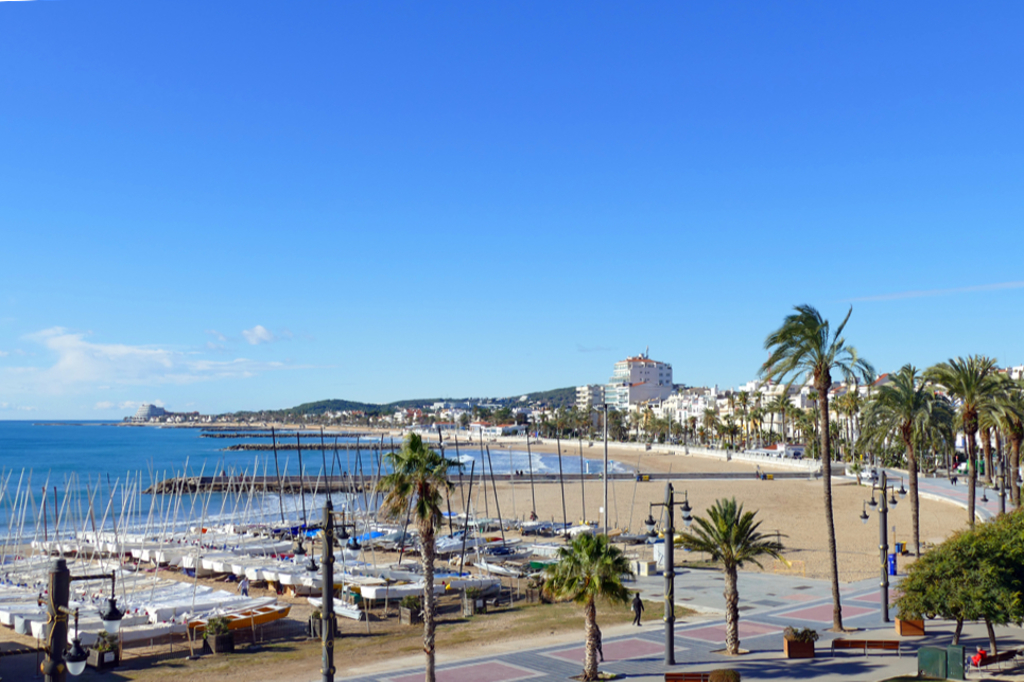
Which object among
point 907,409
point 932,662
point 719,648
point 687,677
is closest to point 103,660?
point 687,677

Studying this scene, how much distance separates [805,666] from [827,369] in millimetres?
9915

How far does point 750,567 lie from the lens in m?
41.4

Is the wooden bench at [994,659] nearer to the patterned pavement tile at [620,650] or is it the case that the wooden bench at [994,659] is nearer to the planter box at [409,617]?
the patterned pavement tile at [620,650]

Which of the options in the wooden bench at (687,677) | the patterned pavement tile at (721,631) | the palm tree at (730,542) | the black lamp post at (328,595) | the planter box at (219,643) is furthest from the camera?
the planter box at (219,643)

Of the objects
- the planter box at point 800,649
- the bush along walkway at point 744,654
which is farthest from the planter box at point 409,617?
the planter box at point 800,649

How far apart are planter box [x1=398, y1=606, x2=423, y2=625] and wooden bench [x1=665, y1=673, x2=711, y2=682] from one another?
15.0 metres

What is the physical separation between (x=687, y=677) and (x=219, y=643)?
1650 cm

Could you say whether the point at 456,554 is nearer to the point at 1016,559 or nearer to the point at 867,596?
the point at 867,596

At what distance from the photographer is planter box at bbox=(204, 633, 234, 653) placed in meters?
28.1

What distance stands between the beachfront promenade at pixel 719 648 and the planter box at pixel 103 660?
7673mm

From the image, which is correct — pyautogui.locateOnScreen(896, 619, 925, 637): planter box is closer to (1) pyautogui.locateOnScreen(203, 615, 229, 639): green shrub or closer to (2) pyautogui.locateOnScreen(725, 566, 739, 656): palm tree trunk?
(2) pyautogui.locateOnScreen(725, 566, 739, 656): palm tree trunk

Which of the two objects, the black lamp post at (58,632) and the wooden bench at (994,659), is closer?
the black lamp post at (58,632)

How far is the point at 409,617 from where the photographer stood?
3288 cm

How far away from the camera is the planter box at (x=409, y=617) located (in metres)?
32.8
